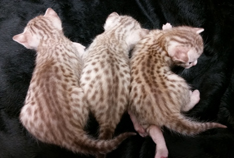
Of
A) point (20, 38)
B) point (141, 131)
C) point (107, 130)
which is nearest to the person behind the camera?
point (107, 130)

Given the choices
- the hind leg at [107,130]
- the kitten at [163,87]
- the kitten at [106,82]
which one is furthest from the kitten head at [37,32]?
the hind leg at [107,130]

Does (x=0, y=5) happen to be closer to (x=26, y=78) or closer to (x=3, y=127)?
(x=26, y=78)

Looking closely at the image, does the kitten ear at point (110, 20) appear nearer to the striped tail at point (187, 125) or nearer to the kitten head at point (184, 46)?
the kitten head at point (184, 46)

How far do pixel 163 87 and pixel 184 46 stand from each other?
346 millimetres

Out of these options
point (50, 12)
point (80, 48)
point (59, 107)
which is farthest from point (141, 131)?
point (50, 12)

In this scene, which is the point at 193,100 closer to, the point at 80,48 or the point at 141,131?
the point at 141,131

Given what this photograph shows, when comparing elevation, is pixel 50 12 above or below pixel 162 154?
above

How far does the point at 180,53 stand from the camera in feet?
5.47

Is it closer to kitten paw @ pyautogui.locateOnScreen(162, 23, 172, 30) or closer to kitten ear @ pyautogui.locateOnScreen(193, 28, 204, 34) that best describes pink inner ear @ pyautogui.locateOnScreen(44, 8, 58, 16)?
kitten paw @ pyautogui.locateOnScreen(162, 23, 172, 30)

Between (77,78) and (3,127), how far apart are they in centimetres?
48

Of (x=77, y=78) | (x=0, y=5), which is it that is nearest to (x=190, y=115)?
(x=77, y=78)

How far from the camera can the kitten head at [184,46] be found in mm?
1669

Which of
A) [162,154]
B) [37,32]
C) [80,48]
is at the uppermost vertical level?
[37,32]

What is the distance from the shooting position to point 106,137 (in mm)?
1403
